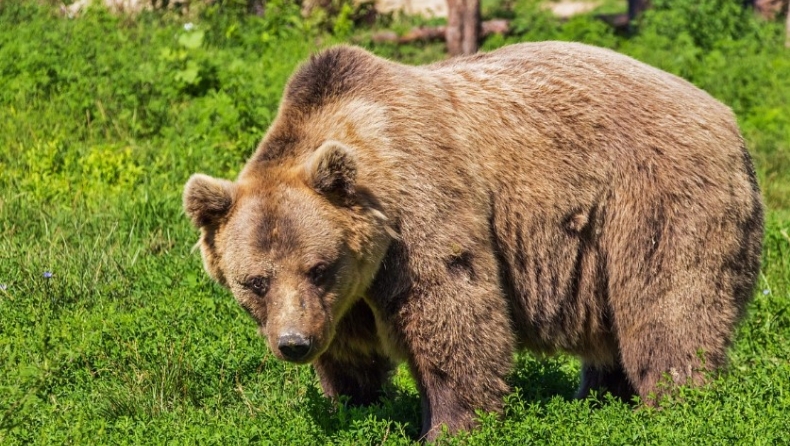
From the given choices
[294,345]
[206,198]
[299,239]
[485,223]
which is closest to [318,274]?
[299,239]

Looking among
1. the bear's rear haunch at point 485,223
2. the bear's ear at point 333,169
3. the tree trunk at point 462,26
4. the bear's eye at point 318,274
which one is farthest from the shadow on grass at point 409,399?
the tree trunk at point 462,26

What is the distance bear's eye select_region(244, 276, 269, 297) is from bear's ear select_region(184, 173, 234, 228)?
→ 344mm

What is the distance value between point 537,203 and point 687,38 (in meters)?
8.63

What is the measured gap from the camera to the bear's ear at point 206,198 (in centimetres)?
532

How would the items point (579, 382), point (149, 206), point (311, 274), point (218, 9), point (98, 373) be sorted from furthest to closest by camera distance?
point (218, 9) → point (149, 206) → point (579, 382) → point (98, 373) → point (311, 274)

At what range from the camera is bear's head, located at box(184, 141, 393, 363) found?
5254mm

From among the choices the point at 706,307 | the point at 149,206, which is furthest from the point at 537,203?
the point at 149,206

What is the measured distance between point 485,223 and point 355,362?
97 cm

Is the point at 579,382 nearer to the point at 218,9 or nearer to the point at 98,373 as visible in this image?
the point at 98,373

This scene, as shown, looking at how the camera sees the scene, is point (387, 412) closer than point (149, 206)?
Yes

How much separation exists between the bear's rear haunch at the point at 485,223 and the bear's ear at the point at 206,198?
12mm

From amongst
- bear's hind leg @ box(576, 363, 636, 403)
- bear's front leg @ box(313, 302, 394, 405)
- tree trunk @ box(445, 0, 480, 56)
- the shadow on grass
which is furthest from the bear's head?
tree trunk @ box(445, 0, 480, 56)

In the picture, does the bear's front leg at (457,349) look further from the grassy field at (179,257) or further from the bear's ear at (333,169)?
the bear's ear at (333,169)

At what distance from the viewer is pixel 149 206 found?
28.0 feet
